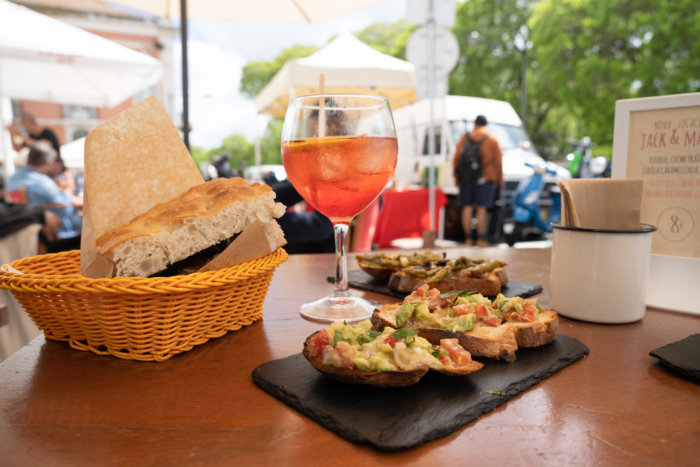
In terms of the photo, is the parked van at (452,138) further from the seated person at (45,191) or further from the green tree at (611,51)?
the seated person at (45,191)

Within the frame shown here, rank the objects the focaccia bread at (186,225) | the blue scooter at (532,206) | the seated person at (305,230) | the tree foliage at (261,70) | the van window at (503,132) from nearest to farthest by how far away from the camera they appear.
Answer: the focaccia bread at (186,225) → the seated person at (305,230) → the blue scooter at (532,206) → the van window at (503,132) → the tree foliage at (261,70)

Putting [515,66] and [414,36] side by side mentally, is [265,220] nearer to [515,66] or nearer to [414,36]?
[414,36]

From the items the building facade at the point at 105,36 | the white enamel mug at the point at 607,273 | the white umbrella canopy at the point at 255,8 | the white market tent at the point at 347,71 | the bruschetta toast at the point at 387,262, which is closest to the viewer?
the white enamel mug at the point at 607,273

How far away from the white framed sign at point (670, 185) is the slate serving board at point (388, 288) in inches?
10.3

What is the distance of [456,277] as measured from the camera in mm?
1177

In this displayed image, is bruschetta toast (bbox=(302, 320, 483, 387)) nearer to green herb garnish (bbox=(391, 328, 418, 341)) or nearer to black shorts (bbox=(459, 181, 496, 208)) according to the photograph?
green herb garnish (bbox=(391, 328, 418, 341))

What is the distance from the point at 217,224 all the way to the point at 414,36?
443cm

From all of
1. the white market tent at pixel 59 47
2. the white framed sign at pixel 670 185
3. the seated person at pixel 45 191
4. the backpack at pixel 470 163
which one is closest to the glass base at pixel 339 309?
the white framed sign at pixel 670 185

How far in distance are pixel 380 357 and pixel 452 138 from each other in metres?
11.9

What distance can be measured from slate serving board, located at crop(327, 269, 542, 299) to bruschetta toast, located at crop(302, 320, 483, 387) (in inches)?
20.8

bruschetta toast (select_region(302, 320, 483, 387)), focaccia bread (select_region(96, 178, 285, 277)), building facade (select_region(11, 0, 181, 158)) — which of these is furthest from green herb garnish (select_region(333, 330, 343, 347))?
building facade (select_region(11, 0, 181, 158))

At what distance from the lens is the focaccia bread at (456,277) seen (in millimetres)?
1157

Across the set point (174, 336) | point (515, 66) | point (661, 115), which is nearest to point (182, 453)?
point (174, 336)

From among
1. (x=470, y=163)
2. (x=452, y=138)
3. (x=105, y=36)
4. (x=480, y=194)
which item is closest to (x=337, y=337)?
(x=470, y=163)
